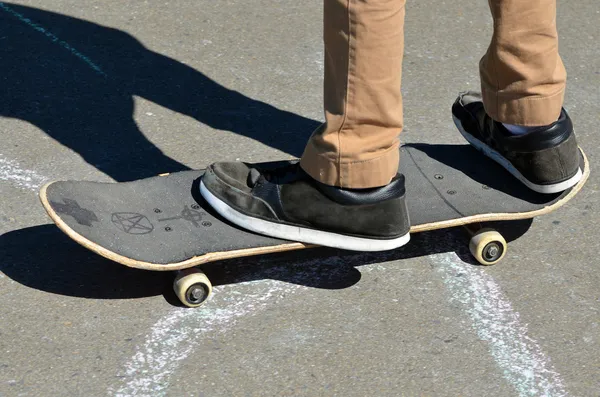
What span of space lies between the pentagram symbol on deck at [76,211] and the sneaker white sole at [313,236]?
1.43ft

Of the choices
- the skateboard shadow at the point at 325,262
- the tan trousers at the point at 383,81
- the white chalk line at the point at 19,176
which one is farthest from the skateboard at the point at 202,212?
the white chalk line at the point at 19,176

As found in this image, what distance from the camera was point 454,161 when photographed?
3699mm

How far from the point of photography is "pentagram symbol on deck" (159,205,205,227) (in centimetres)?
327

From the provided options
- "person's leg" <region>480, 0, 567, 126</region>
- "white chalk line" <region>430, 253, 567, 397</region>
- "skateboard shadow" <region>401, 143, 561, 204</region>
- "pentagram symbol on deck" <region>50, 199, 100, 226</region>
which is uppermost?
"person's leg" <region>480, 0, 567, 126</region>

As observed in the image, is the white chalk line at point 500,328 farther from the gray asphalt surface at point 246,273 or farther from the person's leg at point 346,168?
the person's leg at point 346,168

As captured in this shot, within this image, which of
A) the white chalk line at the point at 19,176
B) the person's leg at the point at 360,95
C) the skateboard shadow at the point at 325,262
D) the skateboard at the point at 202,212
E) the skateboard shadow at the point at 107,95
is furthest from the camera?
the skateboard shadow at the point at 107,95

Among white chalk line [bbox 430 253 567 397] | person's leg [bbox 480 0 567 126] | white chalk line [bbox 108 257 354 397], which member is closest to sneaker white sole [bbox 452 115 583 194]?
person's leg [bbox 480 0 567 126]

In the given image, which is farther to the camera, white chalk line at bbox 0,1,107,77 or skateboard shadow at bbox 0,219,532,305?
white chalk line at bbox 0,1,107,77

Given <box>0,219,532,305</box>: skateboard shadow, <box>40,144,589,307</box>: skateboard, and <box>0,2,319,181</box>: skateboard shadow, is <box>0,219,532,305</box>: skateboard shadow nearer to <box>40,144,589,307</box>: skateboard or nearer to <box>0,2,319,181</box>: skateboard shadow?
<box>40,144,589,307</box>: skateboard

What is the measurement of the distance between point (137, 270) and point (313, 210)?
0.62 metres

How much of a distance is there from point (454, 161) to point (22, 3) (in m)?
2.54

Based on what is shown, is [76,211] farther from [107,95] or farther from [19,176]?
[107,95]

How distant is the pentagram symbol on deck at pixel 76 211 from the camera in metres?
3.12

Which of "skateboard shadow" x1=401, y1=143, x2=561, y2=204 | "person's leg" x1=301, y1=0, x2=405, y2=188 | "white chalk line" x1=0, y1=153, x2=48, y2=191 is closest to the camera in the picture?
"person's leg" x1=301, y1=0, x2=405, y2=188
